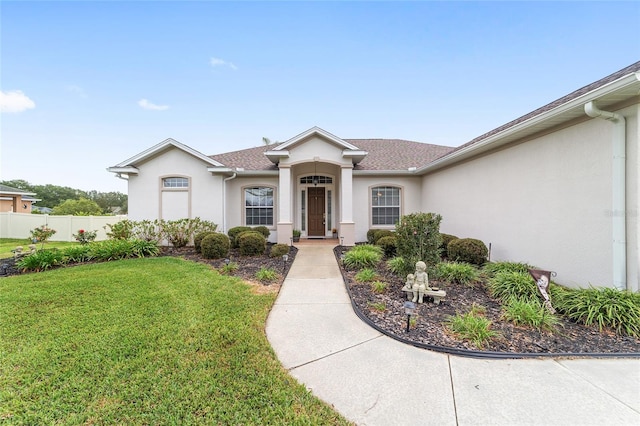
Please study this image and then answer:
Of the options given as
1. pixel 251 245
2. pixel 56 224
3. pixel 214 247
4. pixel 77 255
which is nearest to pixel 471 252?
pixel 251 245

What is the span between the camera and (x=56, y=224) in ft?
46.4

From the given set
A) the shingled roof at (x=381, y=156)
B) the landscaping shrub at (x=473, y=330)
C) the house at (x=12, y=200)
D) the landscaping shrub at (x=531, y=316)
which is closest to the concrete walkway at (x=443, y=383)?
the landscaping shrub at (x=473, y=330)

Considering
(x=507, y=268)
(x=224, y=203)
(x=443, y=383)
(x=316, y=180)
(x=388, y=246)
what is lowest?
(x=443, y=383)

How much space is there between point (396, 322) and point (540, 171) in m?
5.11

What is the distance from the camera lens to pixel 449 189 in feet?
31.3

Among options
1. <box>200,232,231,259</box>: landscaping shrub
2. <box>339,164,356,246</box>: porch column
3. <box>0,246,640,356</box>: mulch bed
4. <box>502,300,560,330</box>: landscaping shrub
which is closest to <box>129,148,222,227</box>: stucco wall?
<box>200,232,231,259</box>: landscaping shrub

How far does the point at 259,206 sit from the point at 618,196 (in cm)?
1102

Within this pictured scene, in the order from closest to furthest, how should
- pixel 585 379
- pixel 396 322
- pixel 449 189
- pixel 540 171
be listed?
pixel 585 379 < pixel 396 322 < pixel 540 171 < pixel 449 189

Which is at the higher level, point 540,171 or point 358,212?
point 540,171

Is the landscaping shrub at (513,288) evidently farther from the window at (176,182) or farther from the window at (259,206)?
the window at (176,182)

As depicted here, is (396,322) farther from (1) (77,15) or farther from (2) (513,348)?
(1) (77,15)

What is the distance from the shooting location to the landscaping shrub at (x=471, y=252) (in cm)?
683

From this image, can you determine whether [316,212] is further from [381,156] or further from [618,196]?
[618,196]

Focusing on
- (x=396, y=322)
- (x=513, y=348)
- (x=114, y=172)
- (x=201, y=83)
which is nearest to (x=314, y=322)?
(x=396, y=322)
